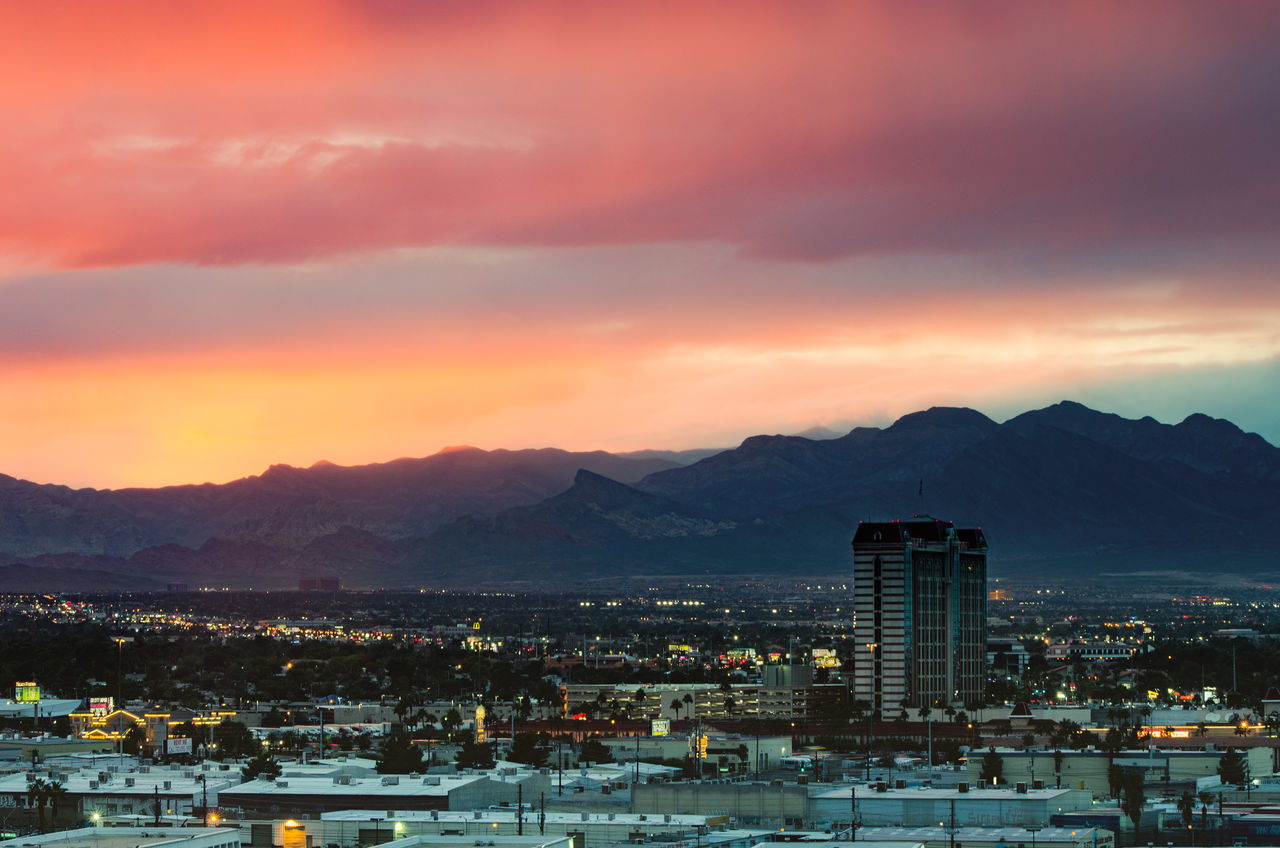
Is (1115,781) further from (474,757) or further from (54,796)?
(54,796)

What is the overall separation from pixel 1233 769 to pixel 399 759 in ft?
156

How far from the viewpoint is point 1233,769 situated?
131000 mm

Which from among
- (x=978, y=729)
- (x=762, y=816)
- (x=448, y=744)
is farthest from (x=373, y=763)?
(x=978, y=729)

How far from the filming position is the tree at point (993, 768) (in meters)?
131

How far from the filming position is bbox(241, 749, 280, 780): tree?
133000 mm

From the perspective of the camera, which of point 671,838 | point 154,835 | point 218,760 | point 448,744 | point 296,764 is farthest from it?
point 448,744

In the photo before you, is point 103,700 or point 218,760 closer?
point 218,760

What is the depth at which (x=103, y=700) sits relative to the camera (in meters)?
194

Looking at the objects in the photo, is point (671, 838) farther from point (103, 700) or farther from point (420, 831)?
point (103, 700)

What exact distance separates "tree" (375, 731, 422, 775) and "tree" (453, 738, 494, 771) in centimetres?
256

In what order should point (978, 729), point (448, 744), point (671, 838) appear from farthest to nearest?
point (978, 729) < point (448, 744) < point (671, 838)

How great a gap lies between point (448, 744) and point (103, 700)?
39258 mm

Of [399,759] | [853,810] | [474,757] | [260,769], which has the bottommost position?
[853,810]

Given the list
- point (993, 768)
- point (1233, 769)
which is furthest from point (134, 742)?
point (1233, 769)
